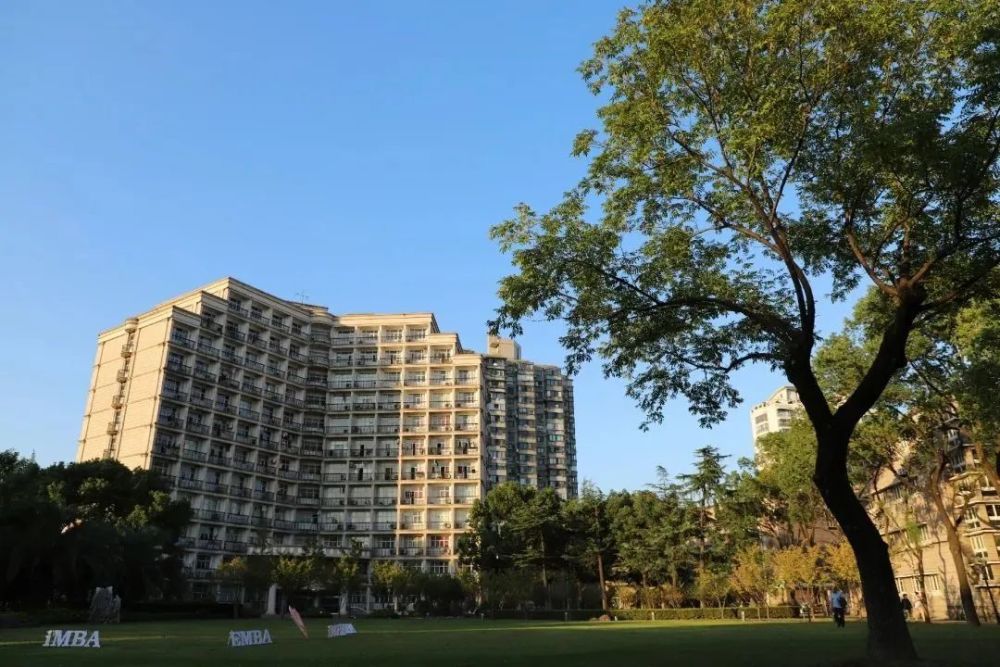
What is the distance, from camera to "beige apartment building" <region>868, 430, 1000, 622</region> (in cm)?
4835

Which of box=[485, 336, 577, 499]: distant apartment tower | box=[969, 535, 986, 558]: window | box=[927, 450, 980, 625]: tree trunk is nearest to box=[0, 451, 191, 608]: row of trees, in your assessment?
box=[927, 450, 980, 625]: tree trunk

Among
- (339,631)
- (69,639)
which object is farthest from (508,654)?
(339,631)

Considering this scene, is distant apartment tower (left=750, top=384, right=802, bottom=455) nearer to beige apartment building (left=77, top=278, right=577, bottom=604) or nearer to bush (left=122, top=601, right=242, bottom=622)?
beige apartment building (left=77, top=278, right=577, bottom=604)

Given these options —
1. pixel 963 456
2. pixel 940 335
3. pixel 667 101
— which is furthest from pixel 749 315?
pixel 963 456

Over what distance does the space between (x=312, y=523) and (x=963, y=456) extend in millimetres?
72885

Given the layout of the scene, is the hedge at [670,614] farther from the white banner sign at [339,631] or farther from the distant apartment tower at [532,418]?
the distant apartment tower at [532,418]

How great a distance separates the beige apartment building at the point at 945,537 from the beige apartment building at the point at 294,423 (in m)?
50.4

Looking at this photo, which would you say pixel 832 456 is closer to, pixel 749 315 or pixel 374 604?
pixel 749 315

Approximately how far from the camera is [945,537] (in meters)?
55.4

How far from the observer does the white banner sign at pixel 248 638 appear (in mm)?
23625

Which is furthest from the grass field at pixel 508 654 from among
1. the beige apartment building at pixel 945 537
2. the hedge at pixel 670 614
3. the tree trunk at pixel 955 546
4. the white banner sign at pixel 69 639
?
the hedge at pixel 670 614

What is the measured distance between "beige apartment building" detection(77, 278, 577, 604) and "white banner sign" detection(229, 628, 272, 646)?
184 ft

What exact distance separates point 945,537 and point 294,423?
74.2m

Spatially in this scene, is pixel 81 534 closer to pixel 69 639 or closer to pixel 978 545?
pixel 69 639
